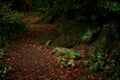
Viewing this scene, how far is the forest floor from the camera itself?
785 cm

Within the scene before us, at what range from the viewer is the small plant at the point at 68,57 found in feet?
28.0

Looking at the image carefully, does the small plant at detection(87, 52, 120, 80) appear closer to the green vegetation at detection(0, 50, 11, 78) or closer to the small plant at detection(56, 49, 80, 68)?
the small plant at detection(56, 49, 80, 68)

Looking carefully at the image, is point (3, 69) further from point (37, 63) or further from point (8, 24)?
point (8, 24)

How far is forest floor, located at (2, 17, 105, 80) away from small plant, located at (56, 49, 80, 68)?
173 mm

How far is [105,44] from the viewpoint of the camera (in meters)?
9.33

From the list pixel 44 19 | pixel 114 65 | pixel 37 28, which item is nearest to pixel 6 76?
pixel 114 65

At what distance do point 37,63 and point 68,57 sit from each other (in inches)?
53.3

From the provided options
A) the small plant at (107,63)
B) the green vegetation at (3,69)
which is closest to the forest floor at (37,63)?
the green vegetation at (3,69)

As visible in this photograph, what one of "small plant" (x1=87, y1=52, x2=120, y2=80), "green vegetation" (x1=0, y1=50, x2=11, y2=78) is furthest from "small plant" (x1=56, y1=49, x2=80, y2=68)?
"green vegetation" (x1=0, y1=50, x2=11, y2=78)

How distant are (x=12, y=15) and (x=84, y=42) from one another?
396 centimetres

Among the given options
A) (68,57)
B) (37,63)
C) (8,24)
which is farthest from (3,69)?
(8,24)

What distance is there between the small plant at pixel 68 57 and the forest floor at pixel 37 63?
17cm

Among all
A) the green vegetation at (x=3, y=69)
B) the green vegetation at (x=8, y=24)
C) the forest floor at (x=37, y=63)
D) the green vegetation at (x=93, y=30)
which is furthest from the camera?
the green vegetation at (x=8, y=24)

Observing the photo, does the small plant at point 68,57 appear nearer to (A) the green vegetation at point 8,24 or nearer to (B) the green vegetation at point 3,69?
(B) the green vegetation at point 3,69
